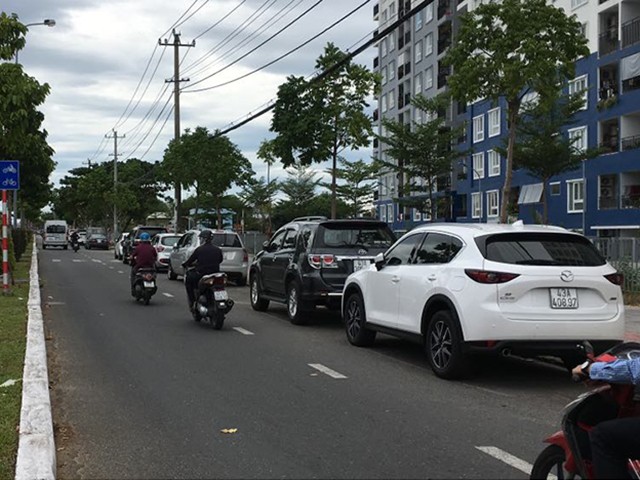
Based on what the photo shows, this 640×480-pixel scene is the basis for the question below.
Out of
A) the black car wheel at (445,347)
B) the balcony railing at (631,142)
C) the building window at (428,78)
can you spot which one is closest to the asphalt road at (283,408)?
the black car wheel at (445,347)

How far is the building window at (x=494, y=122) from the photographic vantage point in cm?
4948

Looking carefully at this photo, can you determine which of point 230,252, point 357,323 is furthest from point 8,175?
point 357,323

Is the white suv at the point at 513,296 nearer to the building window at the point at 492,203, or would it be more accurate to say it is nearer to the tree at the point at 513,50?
the tree at the point at 513,50

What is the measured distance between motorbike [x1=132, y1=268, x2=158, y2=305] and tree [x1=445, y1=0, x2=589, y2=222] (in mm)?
8638

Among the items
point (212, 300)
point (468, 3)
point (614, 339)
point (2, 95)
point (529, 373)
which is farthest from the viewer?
point (468, 3)

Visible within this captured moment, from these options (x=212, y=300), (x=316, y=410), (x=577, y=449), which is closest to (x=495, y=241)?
(x=316, y=410)

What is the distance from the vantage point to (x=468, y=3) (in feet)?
176

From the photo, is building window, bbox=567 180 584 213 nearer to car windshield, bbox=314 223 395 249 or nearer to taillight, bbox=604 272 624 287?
car windshield, bbox=314 223 395 249

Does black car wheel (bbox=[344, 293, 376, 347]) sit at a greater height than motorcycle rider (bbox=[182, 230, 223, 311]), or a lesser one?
lesser

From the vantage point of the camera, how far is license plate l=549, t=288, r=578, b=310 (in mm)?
8117

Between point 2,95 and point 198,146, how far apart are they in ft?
80.1

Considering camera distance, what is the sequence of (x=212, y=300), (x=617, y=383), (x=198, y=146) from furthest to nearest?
1. (x=198, y=146)
2. (x=212, y=300)
3. (x=617, y=383)

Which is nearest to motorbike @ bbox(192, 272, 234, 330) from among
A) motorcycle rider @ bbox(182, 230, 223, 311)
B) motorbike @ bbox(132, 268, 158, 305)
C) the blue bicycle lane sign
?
motorcycle rider @ bbox(182, 230, 223, 311)

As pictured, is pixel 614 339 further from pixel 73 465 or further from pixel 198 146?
pixel 198 146
